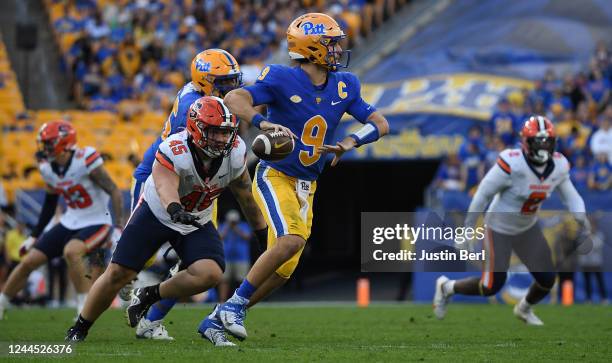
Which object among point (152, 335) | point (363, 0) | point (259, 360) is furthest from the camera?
point (363, 0)

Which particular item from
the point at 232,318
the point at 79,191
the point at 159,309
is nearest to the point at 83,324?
the point at 159,309

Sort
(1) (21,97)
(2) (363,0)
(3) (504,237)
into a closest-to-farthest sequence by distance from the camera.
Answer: (3) (504,237) < (1) (21,97) < (2) (363,0)

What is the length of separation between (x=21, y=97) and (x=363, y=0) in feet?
23.5

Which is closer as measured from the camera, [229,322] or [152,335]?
[229,322]

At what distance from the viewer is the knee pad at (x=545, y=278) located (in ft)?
35.3

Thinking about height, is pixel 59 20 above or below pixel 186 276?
below

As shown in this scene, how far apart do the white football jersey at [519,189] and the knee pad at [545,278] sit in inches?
18.1

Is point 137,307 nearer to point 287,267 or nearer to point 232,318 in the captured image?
point 232,318

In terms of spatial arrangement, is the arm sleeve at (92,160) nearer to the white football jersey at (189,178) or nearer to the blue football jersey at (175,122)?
the blue football jersey at (175,122)

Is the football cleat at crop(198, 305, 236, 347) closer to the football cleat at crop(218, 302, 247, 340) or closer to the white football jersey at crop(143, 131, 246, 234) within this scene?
the football cleat at crop(218, 302, 247, 340)

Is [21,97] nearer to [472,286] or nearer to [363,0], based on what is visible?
[363,0]

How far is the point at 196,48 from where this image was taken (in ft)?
75.5

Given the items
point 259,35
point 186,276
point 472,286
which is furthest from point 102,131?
point 186,276

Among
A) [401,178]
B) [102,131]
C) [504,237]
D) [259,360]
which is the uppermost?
[259,360]
